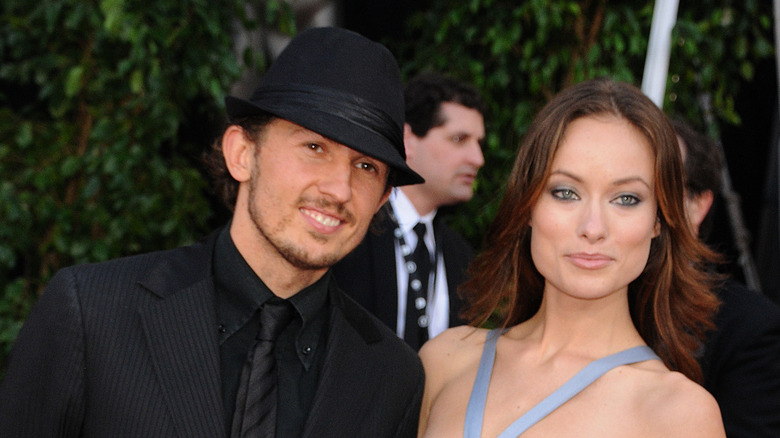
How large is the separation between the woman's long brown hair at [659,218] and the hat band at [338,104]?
0.32 m

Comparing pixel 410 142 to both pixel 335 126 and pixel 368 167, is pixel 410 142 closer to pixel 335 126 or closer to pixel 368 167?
pixel 368 167

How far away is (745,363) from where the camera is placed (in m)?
2.07

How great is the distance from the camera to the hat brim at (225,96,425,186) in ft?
5.45

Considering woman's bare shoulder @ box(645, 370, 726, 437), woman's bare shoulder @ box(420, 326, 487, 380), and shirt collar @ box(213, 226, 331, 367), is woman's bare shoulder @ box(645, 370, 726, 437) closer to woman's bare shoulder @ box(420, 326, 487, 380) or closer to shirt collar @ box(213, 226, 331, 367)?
woman's bare shoulder @ box(420, 326, 487, 380)

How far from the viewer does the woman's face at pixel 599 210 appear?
173cm

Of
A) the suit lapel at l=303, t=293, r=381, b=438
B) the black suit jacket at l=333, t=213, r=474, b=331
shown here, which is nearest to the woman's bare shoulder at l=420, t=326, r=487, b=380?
the suit lapel at l=303, t=293, r=381, b=438

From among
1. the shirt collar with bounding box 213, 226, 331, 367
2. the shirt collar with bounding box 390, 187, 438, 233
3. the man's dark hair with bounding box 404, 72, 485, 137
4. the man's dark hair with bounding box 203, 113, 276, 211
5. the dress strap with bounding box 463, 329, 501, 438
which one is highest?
the man's dark hair with bounding box 404, 72, 485, 137

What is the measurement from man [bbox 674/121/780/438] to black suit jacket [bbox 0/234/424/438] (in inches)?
34.4

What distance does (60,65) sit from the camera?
337 cm

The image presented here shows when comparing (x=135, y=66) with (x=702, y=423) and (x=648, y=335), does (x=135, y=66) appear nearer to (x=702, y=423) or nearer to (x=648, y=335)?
(x=648, y=335)

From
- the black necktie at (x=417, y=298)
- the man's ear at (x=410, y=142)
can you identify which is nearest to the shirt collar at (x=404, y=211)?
the black necktie at (x=417, y=298)

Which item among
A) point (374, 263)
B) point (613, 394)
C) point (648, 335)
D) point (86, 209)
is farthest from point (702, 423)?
point (86, 209)

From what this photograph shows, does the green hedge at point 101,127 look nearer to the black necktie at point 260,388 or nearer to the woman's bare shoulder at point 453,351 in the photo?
the woman's bare shoulder at point 453,351

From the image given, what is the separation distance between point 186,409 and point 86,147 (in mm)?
2207
